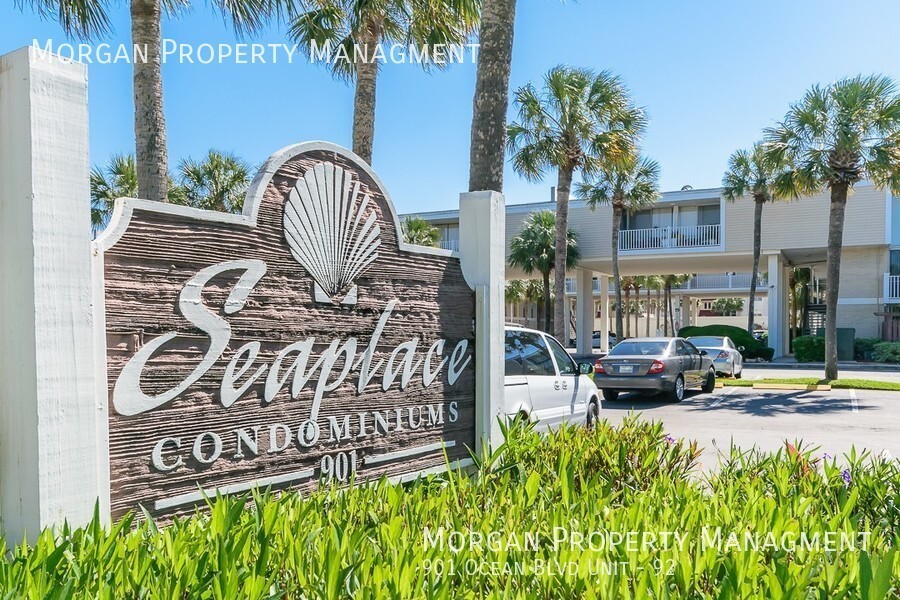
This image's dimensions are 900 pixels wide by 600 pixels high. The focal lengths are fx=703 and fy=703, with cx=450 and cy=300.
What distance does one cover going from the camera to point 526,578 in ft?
7.65

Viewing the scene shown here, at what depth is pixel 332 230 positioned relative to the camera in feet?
12.7

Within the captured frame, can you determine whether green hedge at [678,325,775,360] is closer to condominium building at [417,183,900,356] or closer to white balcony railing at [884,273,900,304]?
condominium building at [417,183,900,356]

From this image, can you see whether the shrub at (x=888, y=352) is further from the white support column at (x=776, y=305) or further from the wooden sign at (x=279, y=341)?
the wooden sign at (x=279, y=341)

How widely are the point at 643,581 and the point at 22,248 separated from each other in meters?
2.47

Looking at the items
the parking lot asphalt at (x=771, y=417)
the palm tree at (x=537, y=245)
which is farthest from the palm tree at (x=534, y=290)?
the parking lot asphalt at (x=771, y=417)

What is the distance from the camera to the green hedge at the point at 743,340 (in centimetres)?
2878

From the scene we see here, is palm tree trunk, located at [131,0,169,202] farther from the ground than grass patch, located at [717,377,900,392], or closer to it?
farther from the ground

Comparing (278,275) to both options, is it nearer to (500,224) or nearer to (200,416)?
(200,416)

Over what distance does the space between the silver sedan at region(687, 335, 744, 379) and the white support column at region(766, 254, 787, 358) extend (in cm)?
909

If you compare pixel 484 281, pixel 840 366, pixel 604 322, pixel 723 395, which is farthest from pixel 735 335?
pixel 484 281

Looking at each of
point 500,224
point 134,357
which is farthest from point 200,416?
point 500,224

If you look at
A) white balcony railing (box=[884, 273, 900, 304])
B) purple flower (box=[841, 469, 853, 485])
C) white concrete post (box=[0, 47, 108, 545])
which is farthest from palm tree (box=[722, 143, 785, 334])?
white concrete post (box=[0, 47, 108, 545])

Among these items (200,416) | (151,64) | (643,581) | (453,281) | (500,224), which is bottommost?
(643,581)

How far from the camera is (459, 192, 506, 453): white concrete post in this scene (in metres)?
4.91
